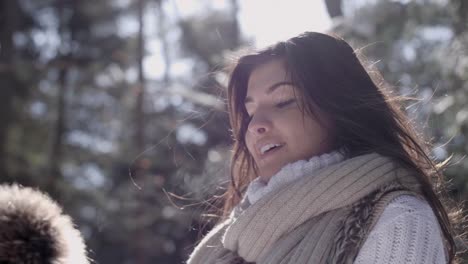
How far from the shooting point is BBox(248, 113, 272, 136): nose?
2.17 meters

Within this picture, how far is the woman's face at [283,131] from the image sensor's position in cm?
215

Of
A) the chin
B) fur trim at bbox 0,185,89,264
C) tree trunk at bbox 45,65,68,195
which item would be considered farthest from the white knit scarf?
tree trunk at bbox 45,65,68,195

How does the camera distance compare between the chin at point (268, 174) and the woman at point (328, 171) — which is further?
the chin at point (268, 174)

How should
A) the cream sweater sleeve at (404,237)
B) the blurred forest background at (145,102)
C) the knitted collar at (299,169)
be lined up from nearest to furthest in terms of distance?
the cream sweater sleeve at (404,237)
the knitted collar at (299,169)
the blurred forest background at (145,102)

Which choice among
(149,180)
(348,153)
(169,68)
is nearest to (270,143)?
(348,153)

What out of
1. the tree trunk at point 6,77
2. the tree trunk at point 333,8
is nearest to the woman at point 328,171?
the tree trunk at point 333,8

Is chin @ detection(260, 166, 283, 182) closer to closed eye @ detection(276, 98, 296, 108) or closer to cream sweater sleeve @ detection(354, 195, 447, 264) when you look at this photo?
closed eye @ detection(276, 98, 296, 108)

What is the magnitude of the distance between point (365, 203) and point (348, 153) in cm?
28

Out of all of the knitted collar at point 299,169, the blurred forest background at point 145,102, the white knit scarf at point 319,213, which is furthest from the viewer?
the blurred forest background at point 145,102

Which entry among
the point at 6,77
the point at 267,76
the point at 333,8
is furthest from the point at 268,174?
the point at 6,77

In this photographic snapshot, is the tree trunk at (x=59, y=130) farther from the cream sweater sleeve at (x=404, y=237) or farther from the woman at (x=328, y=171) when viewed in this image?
the cream sweater sleeve at (x=404, y=237)

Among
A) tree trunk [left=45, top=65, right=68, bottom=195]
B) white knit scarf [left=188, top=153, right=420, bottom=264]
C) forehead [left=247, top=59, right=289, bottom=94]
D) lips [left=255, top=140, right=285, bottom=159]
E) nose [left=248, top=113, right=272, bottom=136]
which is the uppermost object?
forehead [left=247, top=59, right=289, bottom=94]

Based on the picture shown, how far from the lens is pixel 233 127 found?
8.57ft

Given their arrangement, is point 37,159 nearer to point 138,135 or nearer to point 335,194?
point 138,135
